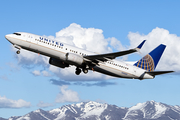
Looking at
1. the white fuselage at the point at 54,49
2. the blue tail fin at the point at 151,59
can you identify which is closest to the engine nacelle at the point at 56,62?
the white fuselage at the point at 54,49

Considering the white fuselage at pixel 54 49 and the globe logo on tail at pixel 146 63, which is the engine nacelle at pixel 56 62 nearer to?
the white fuselage at pixel 54 49

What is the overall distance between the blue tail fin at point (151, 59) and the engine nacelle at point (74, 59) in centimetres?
1476

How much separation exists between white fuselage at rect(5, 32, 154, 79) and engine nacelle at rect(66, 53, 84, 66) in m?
0.97

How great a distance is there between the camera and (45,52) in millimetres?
51094

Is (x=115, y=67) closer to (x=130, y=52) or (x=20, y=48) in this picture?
(x=130, y=52)

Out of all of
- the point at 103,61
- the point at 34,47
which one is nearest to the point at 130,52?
the point at 103,61

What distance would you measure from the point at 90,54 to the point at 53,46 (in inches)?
302

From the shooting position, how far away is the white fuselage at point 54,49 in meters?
50.1

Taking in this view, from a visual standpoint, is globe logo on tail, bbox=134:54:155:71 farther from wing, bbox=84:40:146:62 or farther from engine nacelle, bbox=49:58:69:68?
engine nacelle, bbox=49:58:69:68

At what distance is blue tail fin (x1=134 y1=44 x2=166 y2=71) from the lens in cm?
6278

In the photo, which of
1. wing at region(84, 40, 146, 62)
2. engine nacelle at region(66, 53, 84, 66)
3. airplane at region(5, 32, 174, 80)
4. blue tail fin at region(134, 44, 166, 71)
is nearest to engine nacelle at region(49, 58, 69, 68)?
airplane at region(5, 32, 174, 80)

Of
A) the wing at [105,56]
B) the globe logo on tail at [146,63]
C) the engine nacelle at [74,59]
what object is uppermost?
the globe logo on tail at [146,63]

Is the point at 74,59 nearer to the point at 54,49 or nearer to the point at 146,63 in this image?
the point at 54,49

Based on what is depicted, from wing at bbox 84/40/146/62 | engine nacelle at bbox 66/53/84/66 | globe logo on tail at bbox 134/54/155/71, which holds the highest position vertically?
globe logo on tail at bbox 134/54/155/71
